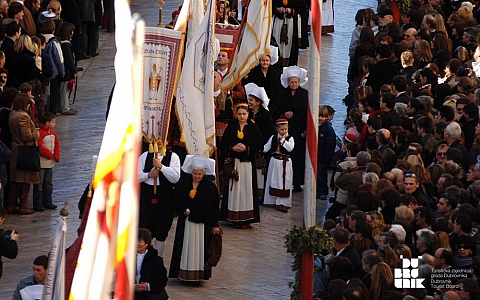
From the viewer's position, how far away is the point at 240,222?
1559 centimetres

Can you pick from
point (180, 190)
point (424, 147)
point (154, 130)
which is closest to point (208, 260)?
point (180, 190)

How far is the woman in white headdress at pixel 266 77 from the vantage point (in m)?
18.0

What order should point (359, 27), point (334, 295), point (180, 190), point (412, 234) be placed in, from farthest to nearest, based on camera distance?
point (359, 27)
point (180, 190)
point (412, 234)
point (334, 295)

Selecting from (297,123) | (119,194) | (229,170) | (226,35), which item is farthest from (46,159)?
(119,194)

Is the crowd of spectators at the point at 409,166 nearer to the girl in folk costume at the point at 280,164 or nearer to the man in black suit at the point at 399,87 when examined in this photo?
the man in black suit at the point at 399,87

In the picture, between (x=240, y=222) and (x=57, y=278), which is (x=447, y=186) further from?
(x=57, y=278)

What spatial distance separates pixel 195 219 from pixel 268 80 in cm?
522

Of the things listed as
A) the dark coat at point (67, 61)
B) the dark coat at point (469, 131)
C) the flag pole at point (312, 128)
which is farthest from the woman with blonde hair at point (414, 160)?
the dark coat at point (67, 61)

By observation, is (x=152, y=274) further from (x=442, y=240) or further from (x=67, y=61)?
(x=67, y=61)

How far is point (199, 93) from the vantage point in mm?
14680

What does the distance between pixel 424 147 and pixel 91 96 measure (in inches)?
341

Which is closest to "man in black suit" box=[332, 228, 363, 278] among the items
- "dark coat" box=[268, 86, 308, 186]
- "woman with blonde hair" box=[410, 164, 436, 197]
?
"woman with blonde hair" box=[410, 164, 436, 197]

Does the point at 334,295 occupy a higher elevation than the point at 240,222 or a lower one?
higher

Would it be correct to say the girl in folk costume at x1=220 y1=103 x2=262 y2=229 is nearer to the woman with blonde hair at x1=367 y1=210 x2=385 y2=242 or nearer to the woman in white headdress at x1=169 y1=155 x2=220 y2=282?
the woman in white headdress at x1=169 y1=155 x2=220 y2=282
